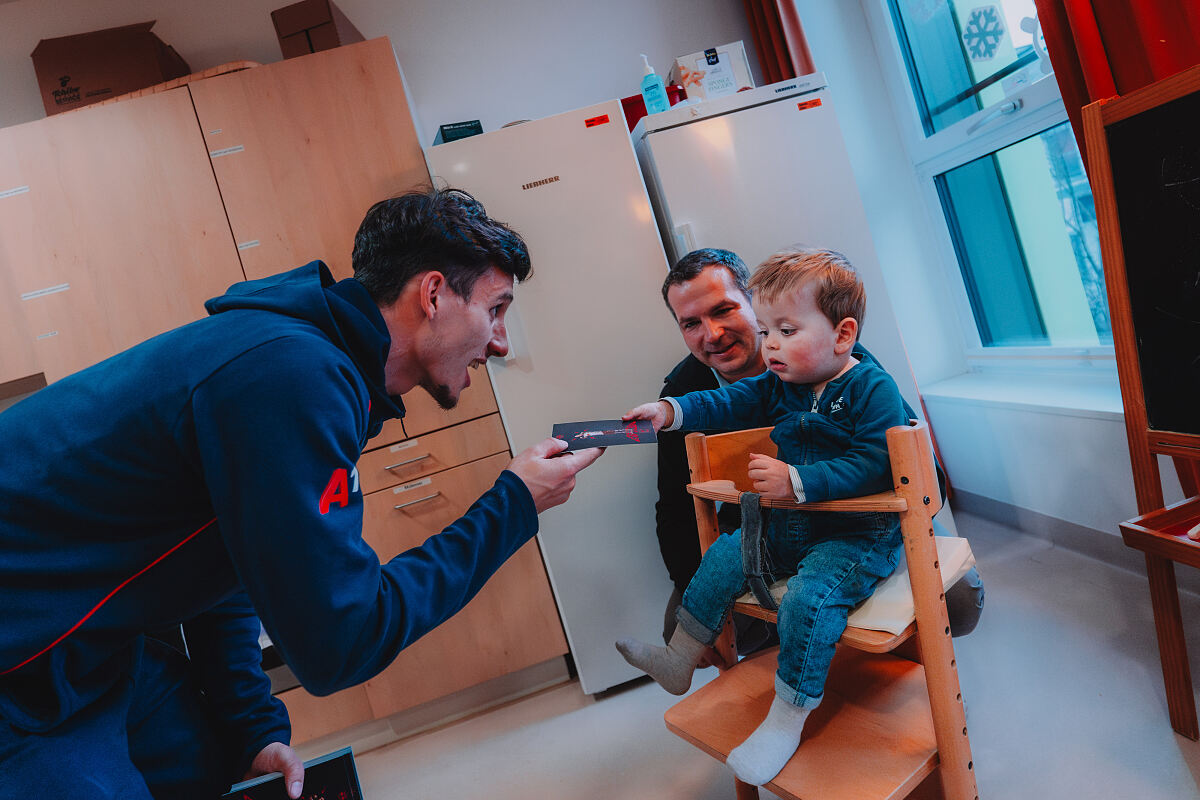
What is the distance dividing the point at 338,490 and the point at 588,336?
1.58 metres

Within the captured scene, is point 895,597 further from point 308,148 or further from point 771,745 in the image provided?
point 308,148

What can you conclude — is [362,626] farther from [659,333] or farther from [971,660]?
[971,660]

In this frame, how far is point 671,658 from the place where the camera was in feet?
4.85

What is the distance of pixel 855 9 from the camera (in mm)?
3109

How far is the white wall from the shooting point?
112 inches

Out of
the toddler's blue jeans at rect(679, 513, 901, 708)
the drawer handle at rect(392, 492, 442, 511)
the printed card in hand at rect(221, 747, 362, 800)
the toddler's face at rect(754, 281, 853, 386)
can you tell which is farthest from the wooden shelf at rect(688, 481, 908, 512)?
the drawer handle at rect(392, 492, 442, 511)

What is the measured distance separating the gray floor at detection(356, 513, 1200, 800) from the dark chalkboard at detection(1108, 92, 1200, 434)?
71cm

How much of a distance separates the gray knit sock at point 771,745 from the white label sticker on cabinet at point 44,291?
2452 millimetres

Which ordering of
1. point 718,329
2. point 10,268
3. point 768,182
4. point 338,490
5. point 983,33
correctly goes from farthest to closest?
1. point 983,33
2. point 768,182
3. point 10,268
4. point 718,329
5. point 338,490

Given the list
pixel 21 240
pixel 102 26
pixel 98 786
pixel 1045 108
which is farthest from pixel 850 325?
pixel 102 26

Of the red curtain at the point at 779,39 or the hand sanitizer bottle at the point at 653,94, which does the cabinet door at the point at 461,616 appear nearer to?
the hand sanitizer bottle at the point at 653,94

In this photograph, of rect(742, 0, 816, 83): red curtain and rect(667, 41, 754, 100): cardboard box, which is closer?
rect(667, 41, 754, 100): cardboard box

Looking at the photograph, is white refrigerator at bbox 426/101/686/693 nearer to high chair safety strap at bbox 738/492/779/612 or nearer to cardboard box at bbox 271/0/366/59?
cardboard box at bbox 271/0/366/59

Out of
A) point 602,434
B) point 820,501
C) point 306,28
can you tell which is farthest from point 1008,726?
point 306,28
